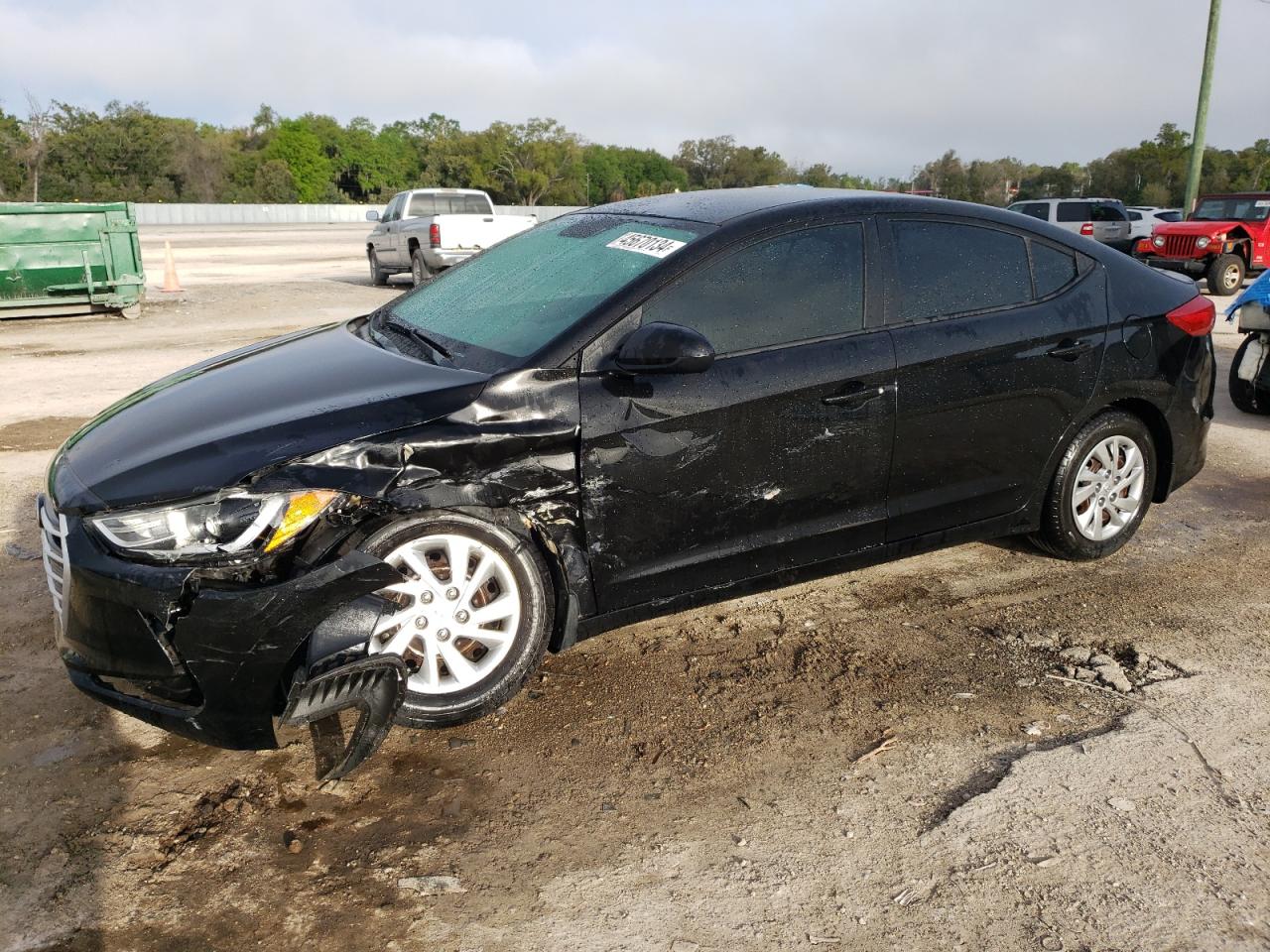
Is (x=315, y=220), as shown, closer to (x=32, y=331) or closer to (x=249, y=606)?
(x=32, y=331)

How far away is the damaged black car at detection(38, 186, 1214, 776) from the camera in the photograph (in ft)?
9.86

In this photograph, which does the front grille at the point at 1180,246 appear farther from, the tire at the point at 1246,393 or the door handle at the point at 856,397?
the door handle at the point at 856,397

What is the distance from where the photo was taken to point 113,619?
300 centimetres

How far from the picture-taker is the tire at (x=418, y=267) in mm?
18469

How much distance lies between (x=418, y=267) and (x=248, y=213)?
48.1 metres

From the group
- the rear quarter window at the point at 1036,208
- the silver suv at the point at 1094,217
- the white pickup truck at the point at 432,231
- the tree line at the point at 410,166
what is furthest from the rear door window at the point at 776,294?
the tree line at the point at 410,166

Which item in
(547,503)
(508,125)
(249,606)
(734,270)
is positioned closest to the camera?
(249,606)

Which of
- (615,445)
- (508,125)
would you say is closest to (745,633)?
(615,445)

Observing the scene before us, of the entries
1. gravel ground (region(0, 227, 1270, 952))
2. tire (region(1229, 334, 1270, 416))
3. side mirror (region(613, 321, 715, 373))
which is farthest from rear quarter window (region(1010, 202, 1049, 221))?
side mirror (region(613, 321, 715, 373))

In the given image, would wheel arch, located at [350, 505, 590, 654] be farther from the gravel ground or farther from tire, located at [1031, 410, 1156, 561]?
tire, located at [1031, 410, 1156, 561]

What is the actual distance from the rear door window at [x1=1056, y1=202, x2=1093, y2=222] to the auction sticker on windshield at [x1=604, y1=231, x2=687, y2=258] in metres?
22.3

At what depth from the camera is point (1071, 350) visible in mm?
4418

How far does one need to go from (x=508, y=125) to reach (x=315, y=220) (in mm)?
29302

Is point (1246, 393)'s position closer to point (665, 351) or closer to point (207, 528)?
point (665, 351)
